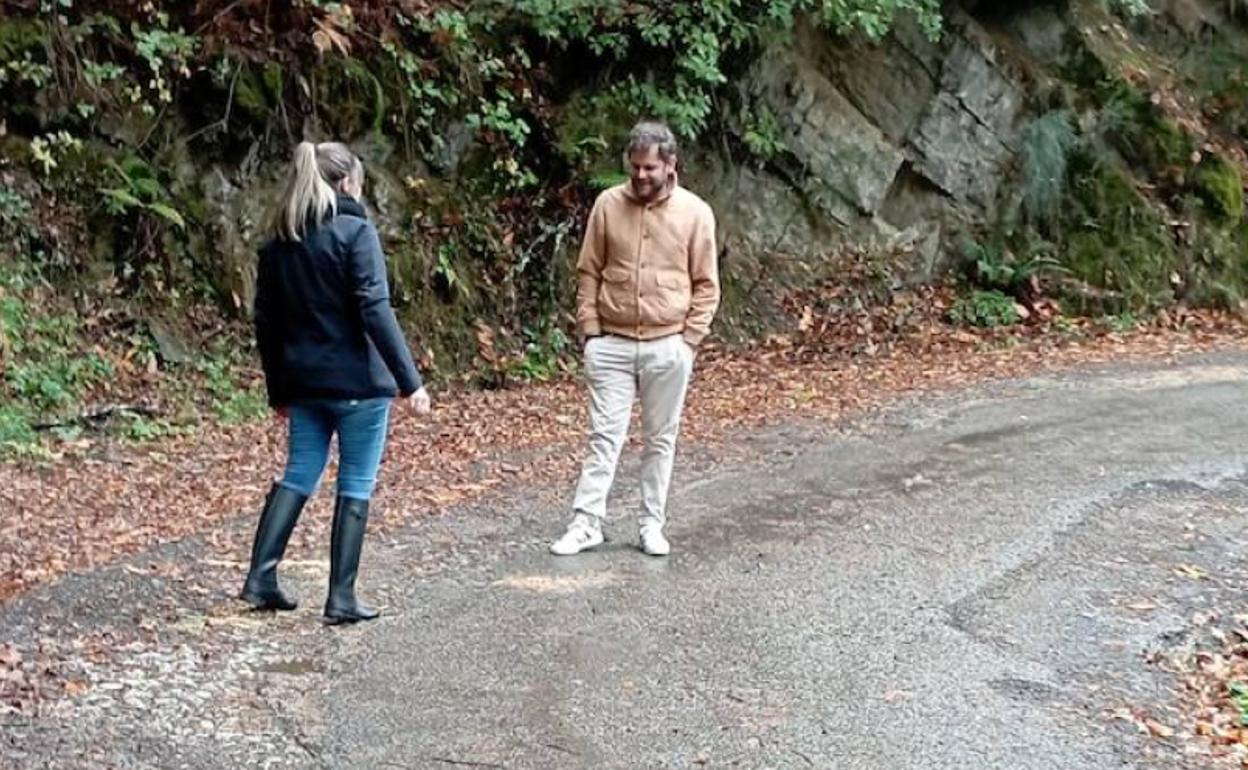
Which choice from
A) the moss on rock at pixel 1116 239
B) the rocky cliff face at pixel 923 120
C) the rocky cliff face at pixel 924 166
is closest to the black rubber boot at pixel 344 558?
the rocky cliff face at pixel 924 166

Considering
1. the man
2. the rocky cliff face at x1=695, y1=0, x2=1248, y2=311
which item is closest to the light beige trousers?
the man

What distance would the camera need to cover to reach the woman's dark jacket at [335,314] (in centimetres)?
530

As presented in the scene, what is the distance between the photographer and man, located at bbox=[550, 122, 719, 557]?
6.37 metres

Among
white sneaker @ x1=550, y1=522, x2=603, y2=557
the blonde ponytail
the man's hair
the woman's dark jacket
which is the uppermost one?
the man's hair

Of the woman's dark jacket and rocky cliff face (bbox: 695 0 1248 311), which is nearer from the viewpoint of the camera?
the woman's dark jacket

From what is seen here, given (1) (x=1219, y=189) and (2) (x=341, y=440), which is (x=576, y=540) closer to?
(2) (x=341, y=440)

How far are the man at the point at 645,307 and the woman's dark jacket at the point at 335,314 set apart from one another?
1.36m

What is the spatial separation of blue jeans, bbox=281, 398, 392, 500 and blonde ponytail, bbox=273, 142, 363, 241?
695mm

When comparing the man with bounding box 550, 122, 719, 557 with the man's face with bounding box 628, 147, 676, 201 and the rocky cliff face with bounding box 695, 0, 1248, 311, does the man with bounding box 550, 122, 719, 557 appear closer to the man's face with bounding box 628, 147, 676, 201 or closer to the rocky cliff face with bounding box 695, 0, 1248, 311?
the man's face with bounding box 628, 147, 676, 201

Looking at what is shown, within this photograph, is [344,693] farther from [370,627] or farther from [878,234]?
[878,234]

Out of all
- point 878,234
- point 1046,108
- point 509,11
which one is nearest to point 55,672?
point 509,11

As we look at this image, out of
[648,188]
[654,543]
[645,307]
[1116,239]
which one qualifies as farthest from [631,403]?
[1116,239]

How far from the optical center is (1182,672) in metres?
5.48

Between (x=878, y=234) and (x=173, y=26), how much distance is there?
306 inches
